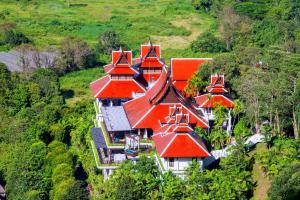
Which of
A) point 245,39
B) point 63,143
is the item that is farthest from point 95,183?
point 245,39

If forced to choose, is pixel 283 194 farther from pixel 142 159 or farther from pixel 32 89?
pixel 32 89

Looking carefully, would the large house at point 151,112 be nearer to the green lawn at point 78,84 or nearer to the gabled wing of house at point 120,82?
the gabled wing of house at point 120,82

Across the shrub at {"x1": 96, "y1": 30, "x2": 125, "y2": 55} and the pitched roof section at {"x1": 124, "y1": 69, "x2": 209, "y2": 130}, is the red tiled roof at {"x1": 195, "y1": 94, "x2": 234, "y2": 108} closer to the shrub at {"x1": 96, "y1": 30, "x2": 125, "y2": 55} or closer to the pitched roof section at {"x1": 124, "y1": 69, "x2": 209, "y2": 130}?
the pitched roof section at {"x1": 124, "y1": 69, "x2": 209, "y2": 130}

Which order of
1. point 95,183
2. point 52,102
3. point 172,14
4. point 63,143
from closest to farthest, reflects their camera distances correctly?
point 95,183 → point 63,143 → point 52,102 → point 172,14

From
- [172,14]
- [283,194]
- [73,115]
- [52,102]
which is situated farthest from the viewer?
[172,14]

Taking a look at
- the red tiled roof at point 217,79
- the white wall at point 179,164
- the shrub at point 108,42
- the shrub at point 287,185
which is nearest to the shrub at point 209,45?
the shrub at point 108,42

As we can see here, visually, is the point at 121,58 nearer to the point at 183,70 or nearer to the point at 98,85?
the point at 98,85
